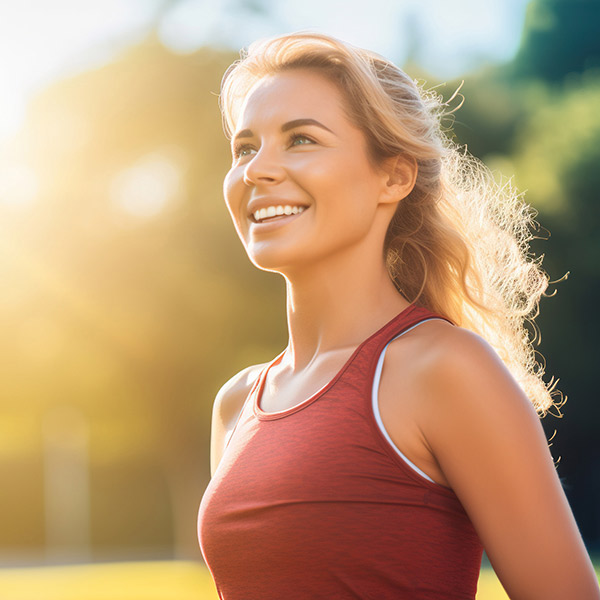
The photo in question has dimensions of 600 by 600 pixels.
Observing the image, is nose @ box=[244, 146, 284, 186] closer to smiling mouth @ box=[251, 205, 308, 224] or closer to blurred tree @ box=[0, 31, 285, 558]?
smiling mouth @ box=[251, 205, 308, 224]

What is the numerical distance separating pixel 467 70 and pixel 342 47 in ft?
46.6

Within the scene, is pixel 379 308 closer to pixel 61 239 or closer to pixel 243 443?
pixel 243 443

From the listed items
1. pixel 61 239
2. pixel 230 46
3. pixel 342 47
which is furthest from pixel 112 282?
pixel 342 47

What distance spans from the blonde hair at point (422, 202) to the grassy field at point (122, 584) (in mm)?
8646

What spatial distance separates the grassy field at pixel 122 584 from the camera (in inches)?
482

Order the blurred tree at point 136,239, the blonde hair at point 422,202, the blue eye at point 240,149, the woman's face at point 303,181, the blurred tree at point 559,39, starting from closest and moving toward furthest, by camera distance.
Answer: the woman's face at point 303,181, the blonde hair at point 422,202, the blue eye at point 240,149, the blurred tree at point 136,239, the blurred tree at point 559,39

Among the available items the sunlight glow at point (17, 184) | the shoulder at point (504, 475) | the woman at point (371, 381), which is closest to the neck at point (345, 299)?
the woman at point (371, 381)

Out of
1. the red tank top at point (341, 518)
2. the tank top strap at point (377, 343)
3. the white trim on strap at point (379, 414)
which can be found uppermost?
the tank top strap at point (377, 343)

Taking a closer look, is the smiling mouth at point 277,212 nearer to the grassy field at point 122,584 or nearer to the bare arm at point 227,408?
the bare arm at point 227,408

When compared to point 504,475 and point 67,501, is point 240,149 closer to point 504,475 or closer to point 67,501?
point 504,475

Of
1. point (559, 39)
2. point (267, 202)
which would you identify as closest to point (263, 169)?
point (267, 202)

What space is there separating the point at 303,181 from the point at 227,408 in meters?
0.89

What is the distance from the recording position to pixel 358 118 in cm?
273

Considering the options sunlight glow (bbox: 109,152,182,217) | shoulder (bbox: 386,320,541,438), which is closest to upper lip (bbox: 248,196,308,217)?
shoulder (bbox: 386,320,541,438)
